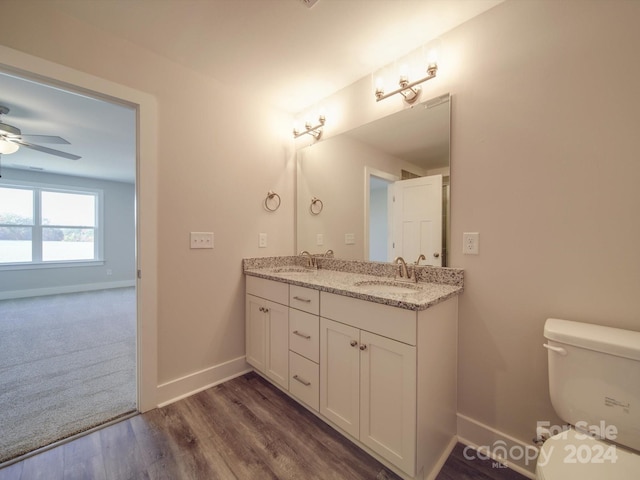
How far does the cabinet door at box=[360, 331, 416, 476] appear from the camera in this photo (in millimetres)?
1115

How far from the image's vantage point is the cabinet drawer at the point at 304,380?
1527mm

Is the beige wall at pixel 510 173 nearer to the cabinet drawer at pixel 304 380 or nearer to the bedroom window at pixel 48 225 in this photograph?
the cabinet drawer at pixel 304 380

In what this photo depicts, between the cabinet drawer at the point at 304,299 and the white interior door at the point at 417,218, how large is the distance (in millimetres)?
636

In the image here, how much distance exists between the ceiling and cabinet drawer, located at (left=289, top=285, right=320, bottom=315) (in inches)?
58.8

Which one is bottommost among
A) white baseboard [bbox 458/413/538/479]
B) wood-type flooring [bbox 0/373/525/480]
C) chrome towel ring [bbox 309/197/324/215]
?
wood-type flooring [bbox 0/373/525/480]

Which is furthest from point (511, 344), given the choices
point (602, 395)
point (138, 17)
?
point (138, 17)

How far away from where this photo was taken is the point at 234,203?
2070 millimetres

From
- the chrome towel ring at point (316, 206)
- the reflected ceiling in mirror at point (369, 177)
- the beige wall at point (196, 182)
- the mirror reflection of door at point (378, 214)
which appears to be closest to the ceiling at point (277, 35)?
the beige wall at point (196, 182)

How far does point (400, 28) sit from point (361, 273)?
1.53 m

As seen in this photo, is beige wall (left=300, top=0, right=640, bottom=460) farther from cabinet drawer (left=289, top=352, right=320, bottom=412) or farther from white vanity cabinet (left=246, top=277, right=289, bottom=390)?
white vanity cabinet (left=246, top=277, right=289, bottom=390)

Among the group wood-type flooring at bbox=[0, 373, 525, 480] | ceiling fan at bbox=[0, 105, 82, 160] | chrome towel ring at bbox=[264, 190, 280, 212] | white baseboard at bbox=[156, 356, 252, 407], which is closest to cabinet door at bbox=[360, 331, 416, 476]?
wood-type flooring at bbox=[0, 373, 525, 480]

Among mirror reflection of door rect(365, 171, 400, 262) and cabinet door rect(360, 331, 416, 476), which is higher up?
mirror reflection of door rect(365, 171, 400, 262)

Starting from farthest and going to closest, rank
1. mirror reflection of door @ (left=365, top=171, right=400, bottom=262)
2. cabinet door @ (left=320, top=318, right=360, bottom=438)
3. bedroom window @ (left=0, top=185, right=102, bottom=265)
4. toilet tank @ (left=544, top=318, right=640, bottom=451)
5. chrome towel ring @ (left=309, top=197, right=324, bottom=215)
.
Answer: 1. bedroom window @ (left=0, top=185, right=102, bottom=265)
2. chrome towel ring @ (left=309, top=197, right=324, bottom=215)
3. mirror reflection of door @ (left=365, top=171, right=400, bottom=262)
4. cabinet door @ (left=320, top=318, right=360, bottom=438)
5. toilet tank @ (left=544, top=318, right=640, bottom=451)

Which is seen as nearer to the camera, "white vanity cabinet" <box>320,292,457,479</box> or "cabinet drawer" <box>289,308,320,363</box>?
"white vanity cabinet" <box>320,292,457,479</box>
